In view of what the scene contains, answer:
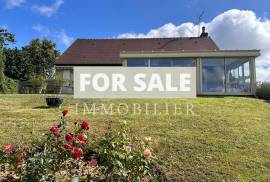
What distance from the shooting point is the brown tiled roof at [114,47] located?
112 ft

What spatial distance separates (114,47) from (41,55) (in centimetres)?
2424

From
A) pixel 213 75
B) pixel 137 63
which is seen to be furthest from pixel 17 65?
pixel 213 75

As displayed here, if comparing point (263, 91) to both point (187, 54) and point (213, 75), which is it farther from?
point (187, 54)

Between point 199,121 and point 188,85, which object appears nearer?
point 199,121

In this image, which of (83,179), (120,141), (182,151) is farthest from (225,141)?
(83,179)

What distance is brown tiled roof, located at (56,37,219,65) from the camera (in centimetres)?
3412

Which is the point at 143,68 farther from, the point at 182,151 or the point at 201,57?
the point at 182,151

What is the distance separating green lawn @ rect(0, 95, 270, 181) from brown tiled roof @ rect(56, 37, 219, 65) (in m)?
18.2

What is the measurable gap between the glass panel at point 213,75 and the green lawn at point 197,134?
8175 mm

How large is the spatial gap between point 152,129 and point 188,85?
12079 millimetres

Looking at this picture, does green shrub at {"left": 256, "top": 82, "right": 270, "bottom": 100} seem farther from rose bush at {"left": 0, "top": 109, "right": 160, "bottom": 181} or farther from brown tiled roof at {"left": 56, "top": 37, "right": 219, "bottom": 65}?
rose bush at {"left": 0, "top": 109, "right": 160, "bottom": 181}

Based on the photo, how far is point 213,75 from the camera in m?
24.9

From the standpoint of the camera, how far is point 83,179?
18.9ft

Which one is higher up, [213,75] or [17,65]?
[17,65]
